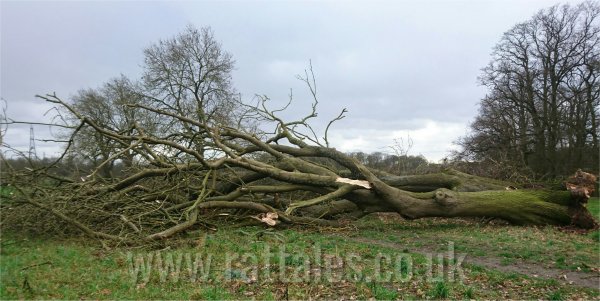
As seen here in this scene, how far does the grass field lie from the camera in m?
5.01

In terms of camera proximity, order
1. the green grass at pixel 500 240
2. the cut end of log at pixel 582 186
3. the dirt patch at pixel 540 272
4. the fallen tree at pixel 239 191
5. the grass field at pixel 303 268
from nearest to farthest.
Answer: the grass field at pixel 303 268 → the dirt patch at pixel 540 272 → the green grass at pixel 500 240 → the fallen tree at pixel 239 191 → the cut end of log at pixel 582 186

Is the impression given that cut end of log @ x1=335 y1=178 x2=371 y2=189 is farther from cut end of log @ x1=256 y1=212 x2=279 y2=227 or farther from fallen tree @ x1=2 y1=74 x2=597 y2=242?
cut end of log @ x1=256 y1=212 x2=279 y2=227

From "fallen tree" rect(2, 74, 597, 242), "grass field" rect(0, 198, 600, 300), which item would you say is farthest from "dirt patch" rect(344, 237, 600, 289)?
"fallen tree" rect(2, 74, 597, 242)

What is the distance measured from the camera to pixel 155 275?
5594 millimetres

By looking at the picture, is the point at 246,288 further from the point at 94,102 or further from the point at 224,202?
the point at 94,102

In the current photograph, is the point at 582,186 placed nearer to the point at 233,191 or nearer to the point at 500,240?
the point at 500,240

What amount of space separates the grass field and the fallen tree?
0.87 metres

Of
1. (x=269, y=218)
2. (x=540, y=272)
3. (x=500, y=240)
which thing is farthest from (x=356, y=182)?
(x=540, y=272)

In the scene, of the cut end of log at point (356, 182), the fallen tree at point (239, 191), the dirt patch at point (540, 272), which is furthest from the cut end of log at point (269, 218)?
the dirt patch at point (540, 272)

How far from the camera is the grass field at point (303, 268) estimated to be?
5.01m

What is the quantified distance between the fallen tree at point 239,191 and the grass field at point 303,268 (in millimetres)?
868

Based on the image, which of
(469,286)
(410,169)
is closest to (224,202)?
(469,286)

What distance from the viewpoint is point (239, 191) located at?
10.6 m

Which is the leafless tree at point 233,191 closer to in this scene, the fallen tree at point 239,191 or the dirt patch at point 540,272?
the fallen tree at point 239,191
